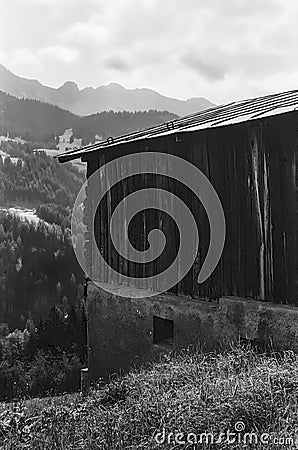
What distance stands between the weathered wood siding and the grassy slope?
179 cm

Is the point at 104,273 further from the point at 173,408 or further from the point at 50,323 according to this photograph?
the point at 50,323

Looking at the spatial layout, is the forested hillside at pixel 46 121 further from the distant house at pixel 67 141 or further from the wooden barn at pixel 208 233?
the wooden barn at pixel 208 233

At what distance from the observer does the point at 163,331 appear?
9.41 metres

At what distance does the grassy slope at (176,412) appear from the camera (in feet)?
14.5

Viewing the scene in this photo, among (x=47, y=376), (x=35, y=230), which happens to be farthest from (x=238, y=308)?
(x=35, y=230)

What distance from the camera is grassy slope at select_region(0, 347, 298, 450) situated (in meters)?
4.43

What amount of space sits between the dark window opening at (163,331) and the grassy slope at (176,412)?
3.39 m

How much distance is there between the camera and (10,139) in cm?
6262

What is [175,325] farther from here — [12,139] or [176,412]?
[12,139]

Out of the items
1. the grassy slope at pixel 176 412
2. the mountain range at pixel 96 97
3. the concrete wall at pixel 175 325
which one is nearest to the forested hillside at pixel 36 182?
the mountain range at pixel 96 97

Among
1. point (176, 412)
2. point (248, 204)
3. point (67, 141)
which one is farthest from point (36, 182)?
point (176, 412)

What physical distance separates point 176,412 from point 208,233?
3943 millimetres

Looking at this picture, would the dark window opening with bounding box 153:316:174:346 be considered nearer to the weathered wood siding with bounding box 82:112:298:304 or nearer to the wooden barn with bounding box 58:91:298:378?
the wooden barn with bounding box 58:91:298:378

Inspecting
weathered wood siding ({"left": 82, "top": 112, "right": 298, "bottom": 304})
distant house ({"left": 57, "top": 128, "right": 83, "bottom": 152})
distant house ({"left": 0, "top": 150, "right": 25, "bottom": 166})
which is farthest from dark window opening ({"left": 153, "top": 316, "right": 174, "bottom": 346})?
distant house ({"left": 57, "top": 128, "right": 83, "bottom": 152})
